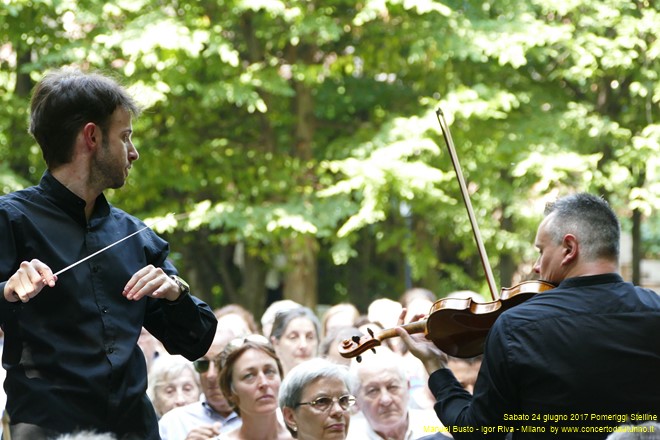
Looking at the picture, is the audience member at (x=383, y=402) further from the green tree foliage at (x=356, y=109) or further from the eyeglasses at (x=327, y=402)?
the green tree foliage at (x=356, y=109)

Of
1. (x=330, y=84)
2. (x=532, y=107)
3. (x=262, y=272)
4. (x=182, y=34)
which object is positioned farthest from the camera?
(x=262, y=272)

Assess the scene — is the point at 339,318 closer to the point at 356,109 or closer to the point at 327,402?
the point at 327,402

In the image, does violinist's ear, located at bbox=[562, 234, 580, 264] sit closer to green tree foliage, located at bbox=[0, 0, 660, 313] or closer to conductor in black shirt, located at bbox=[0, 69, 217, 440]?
conductor in black shirt, located at bbox=[0, 69, 217, 440]

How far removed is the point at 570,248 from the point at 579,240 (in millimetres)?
42

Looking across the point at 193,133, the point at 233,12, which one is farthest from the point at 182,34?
the point at 193,133

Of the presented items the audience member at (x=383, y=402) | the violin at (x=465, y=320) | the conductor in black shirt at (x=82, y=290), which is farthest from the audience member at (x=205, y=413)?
the conductor in black shirt at (x=82, y=290)

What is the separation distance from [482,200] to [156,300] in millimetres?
9904

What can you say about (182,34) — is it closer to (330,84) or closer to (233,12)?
(233,12)

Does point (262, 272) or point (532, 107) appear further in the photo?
point (262, 272)

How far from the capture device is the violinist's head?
147 inches

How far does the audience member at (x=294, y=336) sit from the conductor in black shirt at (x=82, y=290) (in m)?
3.51

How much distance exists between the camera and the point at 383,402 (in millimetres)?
5406

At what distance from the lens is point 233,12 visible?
1174 cm

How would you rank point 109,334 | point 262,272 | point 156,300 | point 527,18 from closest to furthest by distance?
point 109,334 → point 156,300 → point 527,18 → point 262,272
